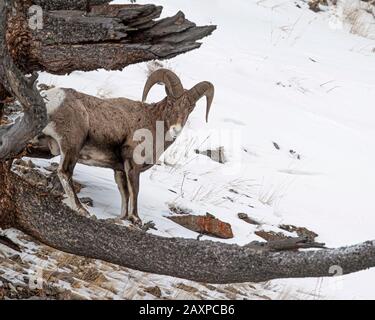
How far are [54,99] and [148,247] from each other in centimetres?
239

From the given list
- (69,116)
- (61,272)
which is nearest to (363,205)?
(69,116)

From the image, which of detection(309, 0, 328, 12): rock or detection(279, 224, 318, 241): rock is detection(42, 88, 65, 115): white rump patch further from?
detection(309, 0, 328, 12): rock

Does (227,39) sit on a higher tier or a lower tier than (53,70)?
lower

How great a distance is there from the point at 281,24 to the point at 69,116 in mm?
9099

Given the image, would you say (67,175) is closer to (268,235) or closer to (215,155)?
(268,235)

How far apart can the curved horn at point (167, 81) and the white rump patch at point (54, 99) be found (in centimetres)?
106

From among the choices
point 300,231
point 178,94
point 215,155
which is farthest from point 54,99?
point 215,155

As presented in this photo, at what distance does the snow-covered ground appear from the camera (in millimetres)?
8938

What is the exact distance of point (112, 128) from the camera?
802cm

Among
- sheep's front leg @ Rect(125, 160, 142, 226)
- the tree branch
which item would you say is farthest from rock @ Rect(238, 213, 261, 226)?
the tree branch

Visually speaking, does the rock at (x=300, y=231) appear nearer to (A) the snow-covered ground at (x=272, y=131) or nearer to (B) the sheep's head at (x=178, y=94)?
(A) the snow-covered ground at (x=272, y=131)

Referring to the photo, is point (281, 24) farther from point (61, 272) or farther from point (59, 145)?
→ point (61, 272)

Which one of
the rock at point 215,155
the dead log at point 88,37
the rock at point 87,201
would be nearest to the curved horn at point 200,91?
the rock at point 87,201

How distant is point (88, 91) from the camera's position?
10719 mm
